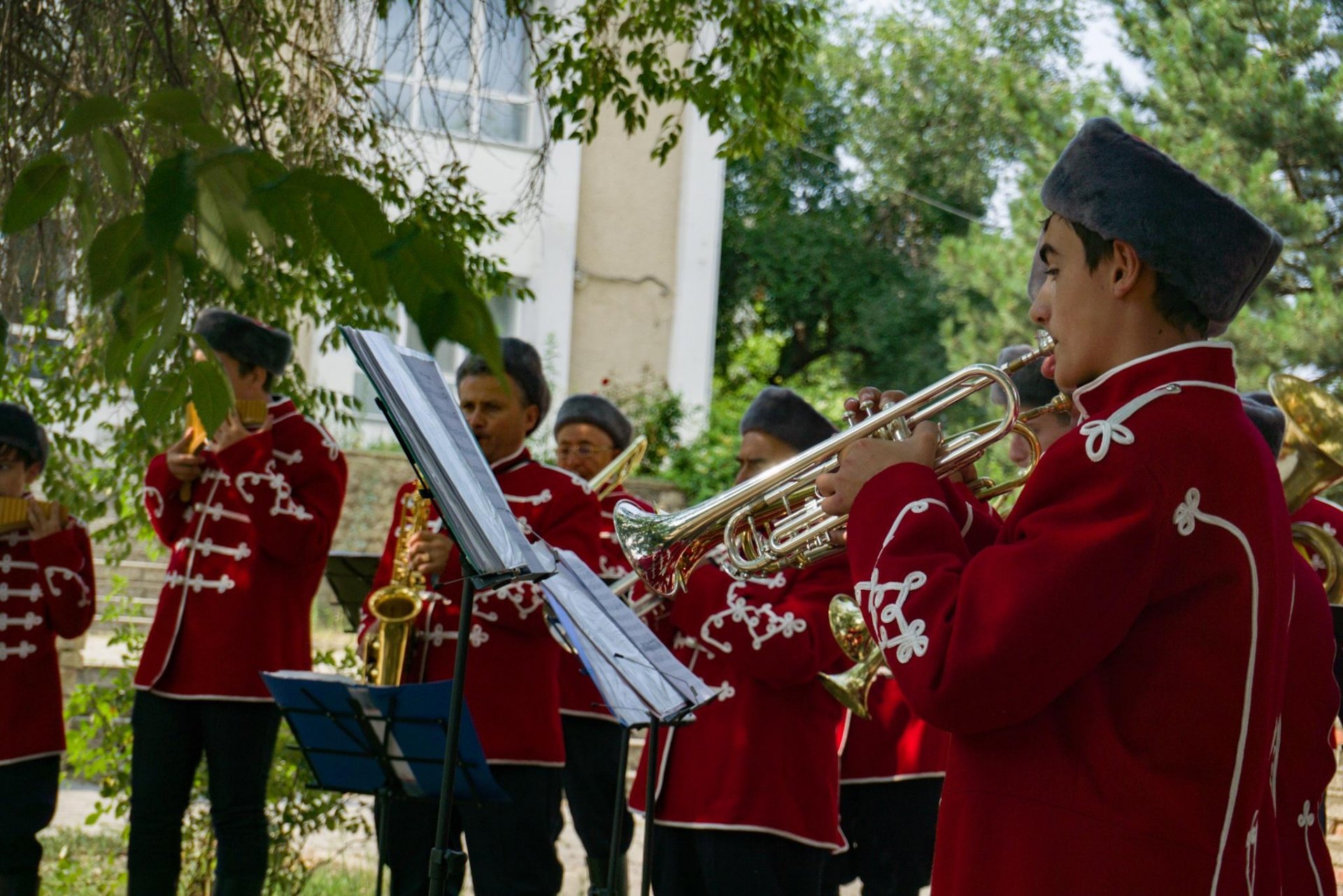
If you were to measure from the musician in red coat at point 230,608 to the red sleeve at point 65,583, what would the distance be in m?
0.36

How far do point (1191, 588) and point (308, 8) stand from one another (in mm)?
3993

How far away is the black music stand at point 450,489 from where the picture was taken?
7.82ft

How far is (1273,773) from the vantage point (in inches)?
90.7

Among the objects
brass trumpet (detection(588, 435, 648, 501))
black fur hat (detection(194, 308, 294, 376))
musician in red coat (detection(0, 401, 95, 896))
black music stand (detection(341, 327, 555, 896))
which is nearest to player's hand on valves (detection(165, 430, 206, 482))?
black fur hat (detection(194, 308, 294, 376))

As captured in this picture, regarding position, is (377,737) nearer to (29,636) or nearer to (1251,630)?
(29,636)

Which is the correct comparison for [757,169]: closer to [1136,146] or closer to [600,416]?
[600,416]

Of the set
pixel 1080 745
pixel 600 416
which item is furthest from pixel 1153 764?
pixel 600 416

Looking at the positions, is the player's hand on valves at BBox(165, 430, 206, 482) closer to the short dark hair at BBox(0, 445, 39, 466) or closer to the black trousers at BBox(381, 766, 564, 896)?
the short dark hair at BBox(0, 445, 39, 466)

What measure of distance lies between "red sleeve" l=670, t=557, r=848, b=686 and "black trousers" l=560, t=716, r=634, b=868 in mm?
2192

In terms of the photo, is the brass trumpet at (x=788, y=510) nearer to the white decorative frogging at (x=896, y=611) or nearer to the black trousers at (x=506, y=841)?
the white decorative frogging at (x=896, y=611)

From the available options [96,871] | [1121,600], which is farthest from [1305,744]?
[96,871]

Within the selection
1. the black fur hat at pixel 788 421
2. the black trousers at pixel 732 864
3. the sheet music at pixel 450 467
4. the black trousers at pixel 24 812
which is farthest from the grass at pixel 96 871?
the sheet music at pixel 450 467

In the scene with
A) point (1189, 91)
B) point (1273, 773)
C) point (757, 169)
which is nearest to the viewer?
point (1273, 773)

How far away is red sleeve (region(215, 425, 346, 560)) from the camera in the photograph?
177 inches
